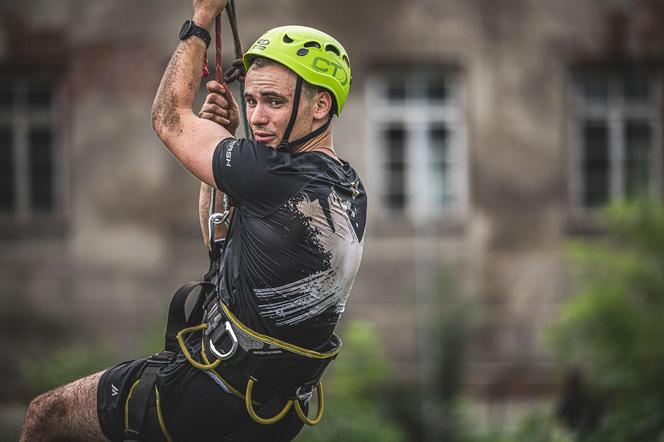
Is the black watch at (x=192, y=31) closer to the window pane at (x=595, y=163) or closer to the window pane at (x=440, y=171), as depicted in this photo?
the window pane at (x=440, y=171)

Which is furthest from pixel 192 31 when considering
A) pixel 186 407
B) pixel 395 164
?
pixel 395 164

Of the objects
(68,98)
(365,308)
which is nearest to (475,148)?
(365,308)

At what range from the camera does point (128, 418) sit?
5184 mm

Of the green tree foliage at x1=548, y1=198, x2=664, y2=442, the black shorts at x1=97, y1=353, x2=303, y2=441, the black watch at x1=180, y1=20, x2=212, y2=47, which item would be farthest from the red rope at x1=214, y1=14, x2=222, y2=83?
the green tree foliage at x1=548, y1=198, x2=664, y2=442

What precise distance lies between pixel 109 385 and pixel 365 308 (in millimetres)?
12557

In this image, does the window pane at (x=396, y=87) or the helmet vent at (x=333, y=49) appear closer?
the helmet vent at (x=333, y=49)

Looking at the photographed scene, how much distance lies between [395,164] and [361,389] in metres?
5.86

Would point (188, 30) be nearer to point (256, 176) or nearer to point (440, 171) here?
point (256, 176)

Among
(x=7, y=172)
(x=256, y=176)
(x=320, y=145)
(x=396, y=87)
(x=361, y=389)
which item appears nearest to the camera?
(x=256, y=176)

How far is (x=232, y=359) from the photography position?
5.07 metres

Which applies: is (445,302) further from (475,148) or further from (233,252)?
(233,252)

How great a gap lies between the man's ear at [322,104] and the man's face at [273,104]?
1.6 inches

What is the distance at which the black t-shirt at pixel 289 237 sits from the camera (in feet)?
15.8

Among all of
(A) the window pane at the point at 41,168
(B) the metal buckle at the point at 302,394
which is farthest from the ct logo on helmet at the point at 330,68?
(A) the window pane at the point at 41,168
